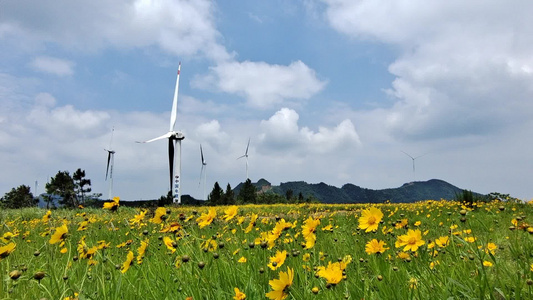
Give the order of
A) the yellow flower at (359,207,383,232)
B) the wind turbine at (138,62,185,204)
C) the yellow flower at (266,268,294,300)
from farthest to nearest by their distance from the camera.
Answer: the wind turbine at (138,62,185,204) < the yellow flower at (359,207,383,232) < the yellow flower at (266,268,294,300)

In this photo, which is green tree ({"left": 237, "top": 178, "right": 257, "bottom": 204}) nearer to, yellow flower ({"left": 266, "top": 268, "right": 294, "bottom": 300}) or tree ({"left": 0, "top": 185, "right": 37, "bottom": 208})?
yellow flower ({"left": 266, "top": 268, "right": 294, "bottom": 300})

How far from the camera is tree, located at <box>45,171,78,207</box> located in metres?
51.3

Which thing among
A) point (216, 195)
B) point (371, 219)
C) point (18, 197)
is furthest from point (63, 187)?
point (371, 219)

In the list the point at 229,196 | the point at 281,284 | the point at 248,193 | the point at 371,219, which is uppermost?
the point at 248,193

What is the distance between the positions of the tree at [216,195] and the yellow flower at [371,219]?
39.1 m

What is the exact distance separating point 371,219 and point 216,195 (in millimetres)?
41356

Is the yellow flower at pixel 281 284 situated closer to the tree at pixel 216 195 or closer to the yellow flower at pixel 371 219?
the yellow flower at pixel 371 219

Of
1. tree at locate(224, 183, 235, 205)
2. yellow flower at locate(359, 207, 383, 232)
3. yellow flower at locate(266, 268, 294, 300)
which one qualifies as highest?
tree at locate(224, 183, 235, 205)

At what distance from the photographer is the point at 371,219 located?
7.22 ft

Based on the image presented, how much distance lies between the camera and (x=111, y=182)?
136 feet

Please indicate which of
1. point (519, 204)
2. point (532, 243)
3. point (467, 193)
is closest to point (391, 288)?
point (532, 243)

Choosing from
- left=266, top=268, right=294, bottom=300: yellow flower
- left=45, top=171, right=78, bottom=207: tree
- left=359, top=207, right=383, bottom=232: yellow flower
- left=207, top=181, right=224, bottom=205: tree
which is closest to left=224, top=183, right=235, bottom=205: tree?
left=207, top=181, right=224, bottom=205: tree

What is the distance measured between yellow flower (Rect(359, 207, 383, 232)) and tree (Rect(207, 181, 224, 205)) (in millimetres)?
39144

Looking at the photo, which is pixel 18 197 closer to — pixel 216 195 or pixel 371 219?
pixel 216 195
